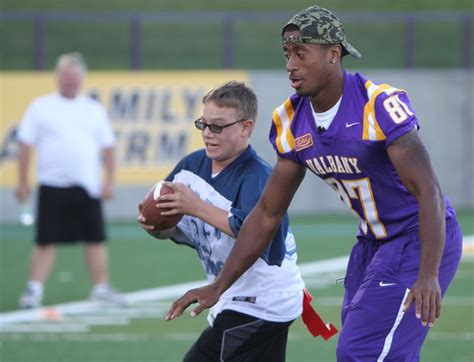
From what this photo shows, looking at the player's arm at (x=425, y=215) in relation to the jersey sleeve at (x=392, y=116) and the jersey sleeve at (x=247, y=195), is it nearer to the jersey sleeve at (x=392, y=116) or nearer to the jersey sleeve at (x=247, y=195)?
the jersey sleeve at (x=392, y=116)

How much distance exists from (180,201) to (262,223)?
0.38 m

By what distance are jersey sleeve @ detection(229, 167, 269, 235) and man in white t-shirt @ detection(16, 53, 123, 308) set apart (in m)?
5.04

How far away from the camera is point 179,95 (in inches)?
681

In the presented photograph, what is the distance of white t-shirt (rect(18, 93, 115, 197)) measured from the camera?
1039 centimetres

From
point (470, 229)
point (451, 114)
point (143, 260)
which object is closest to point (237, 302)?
point (143, 260)

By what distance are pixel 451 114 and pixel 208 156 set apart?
533 inches

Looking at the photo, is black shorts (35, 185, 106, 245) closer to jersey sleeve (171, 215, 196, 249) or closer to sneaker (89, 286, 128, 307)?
sneaker (89, 286, 128, 307)

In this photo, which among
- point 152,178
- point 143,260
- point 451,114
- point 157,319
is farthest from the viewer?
point 451,114

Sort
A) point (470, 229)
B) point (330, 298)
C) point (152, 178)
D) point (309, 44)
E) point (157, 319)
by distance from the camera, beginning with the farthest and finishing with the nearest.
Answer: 1. point (152, 178)
2. point (470, 229)
3. point (330, 298)
4. point (157, 319)
5. point (309, 44)

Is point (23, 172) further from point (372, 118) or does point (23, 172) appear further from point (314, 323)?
point (372, 118)

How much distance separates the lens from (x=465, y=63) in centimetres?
1964

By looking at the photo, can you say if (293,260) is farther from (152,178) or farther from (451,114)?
(451,114)

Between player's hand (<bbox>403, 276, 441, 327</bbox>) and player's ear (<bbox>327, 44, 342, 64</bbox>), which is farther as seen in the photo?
player's ear (<bbox>327, 44, 342, 64</bbox>)

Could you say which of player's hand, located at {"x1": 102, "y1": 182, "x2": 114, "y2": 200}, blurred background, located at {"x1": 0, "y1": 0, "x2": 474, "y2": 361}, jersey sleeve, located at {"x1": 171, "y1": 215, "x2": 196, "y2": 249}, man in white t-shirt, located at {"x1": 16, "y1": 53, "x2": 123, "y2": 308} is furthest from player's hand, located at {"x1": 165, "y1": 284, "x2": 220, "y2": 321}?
player's hand, located at {"x1": 102, "y1": 182, "x2": 114, "y2": 200}
